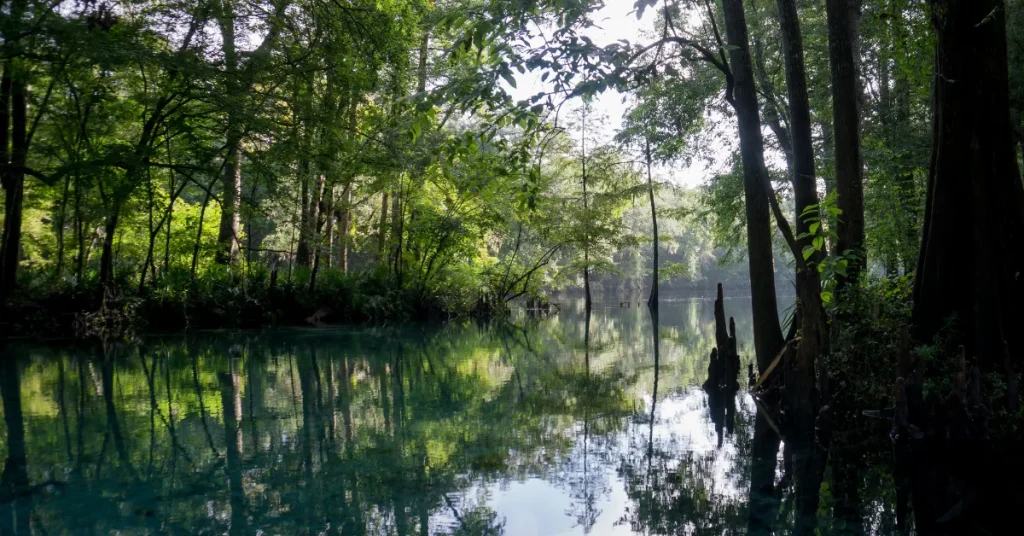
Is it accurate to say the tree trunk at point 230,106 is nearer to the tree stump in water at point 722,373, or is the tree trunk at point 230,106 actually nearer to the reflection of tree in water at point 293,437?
the reflection of tree in water at point 293,437

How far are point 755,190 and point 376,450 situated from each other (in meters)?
5.09

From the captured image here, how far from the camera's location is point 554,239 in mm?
26734

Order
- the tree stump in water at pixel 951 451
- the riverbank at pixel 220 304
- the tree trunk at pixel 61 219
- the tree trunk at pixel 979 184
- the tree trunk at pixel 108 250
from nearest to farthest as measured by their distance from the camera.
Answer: the tree stump in water at pixel 951 451 < the tree trunk at pixel 979 184 < the tree trunk at pixel 108 250 < the riverbank at pixel 220 304 < the tree trunk at pixel 61 219

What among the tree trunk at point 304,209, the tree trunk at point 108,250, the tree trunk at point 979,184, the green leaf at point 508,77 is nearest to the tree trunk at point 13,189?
the tree trunk at point 108,250

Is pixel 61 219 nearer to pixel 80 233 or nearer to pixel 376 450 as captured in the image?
pixel 80 233

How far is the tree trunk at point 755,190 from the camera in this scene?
787 centimetres

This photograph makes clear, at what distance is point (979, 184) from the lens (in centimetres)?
614

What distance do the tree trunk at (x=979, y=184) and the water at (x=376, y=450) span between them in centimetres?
212

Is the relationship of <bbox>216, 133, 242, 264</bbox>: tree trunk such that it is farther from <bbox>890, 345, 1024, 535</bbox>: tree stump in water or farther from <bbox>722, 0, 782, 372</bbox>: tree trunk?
<bbox>890, 345, 1024, 535</bbox>: tree stump in water

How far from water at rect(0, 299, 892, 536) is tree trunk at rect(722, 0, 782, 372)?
86 cm

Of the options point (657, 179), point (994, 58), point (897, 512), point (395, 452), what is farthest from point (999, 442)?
point (657, 179)

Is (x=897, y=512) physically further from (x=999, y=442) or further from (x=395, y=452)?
(x=395, y=452)

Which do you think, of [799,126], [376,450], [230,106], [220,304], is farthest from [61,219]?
[799,126]

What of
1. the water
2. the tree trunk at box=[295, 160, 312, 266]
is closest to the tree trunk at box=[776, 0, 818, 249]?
the water
